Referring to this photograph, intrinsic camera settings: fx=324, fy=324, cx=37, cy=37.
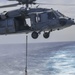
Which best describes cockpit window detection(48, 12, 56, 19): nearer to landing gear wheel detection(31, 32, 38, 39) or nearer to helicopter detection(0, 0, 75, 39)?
helicopter detection(0, 0, 75, 39)

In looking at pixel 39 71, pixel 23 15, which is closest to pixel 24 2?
pixel 23 15

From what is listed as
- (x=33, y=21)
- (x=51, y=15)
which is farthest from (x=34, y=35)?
(x=51, y=15)

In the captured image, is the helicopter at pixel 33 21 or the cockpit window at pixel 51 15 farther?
the cockpit window at pixel 51 15

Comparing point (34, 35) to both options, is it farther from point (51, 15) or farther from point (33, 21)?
point (51, 15)

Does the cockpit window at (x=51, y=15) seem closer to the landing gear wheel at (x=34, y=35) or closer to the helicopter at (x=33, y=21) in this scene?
the helicopter at (x=33, y=21)

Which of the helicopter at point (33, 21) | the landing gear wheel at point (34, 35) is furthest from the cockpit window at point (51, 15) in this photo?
the landing gear wheel at point (34, 35)

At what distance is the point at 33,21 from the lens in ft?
113

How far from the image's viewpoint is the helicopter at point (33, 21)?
33281mm

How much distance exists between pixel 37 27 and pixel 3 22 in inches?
178

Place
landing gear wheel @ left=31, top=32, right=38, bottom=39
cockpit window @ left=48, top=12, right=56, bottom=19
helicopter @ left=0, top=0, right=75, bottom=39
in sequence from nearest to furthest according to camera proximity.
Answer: landing gear wheel @ left=31, top=32, right=38, bottom=39 < helicopter @ left=0, top=0, right=75, bottom=39 < cockpit window @ left=48, top=12, right=56, bottom=19

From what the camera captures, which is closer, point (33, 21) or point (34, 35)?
point (34, 35)

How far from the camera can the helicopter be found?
33.3m

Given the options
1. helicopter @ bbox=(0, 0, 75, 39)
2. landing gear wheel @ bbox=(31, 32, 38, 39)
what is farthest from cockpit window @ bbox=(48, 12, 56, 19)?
landing gear wheel @ bbox=(31, 32, 38, 39)

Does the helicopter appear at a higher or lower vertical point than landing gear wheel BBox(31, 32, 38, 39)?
higher
